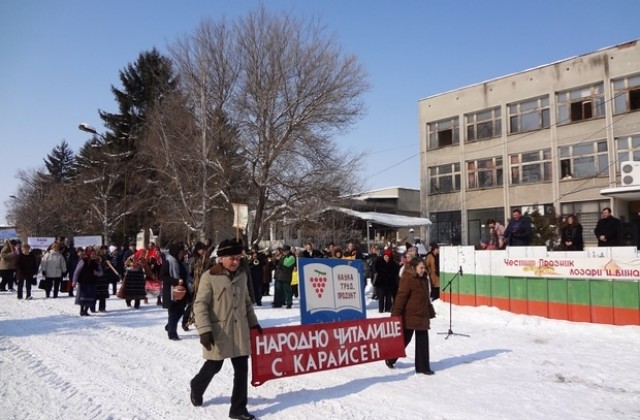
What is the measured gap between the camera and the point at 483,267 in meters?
13.2

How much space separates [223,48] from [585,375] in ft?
78.3

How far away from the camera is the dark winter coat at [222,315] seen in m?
5.20

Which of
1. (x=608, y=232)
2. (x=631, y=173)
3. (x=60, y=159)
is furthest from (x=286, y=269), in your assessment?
(x=60, y=159)

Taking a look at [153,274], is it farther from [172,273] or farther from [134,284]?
[172,273]

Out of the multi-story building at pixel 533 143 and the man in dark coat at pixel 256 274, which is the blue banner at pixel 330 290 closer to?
the man in dark coat at pixel 256 274

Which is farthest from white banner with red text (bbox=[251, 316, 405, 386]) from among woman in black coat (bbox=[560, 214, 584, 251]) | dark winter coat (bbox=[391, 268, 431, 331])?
woman in black coat (bbox=[560, 214, 584, 251])

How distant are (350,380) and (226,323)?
224 centimetres

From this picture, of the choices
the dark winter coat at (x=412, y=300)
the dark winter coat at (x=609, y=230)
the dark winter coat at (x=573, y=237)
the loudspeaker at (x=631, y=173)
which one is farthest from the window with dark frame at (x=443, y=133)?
the dark winter coat at (x=412, y=300)

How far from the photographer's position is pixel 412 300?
24.3ft

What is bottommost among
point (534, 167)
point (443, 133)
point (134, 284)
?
point (134, 284)

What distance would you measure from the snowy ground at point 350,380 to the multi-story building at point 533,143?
1854cm

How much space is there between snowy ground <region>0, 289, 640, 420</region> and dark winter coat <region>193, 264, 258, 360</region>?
27.4 inches

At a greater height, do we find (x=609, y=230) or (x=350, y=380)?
(x=609, y=230)

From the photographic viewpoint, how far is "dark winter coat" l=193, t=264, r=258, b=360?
5203 mm
